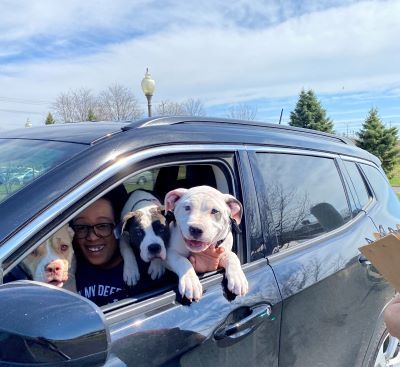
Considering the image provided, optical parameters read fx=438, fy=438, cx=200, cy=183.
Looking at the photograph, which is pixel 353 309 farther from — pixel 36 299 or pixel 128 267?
pixel 36 299

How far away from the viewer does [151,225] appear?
1979 mm

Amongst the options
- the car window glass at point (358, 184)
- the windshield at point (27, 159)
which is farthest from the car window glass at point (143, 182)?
the car window glass at point (358, 184)

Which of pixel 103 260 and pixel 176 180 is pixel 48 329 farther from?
pixel 176 180

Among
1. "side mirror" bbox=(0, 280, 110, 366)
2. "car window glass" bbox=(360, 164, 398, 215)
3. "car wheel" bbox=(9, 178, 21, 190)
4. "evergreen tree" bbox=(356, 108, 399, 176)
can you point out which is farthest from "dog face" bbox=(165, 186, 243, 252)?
"evergreen tree" bbox=(356, 108, 399, 176)

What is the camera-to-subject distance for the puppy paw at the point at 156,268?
1879 mm

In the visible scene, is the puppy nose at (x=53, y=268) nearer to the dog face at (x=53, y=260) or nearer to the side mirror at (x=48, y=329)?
the dog face at (x=53, y=260)

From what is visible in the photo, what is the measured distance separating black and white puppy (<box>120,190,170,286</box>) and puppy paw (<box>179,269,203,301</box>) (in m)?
0.19

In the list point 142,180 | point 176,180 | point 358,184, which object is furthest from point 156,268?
point 358,184

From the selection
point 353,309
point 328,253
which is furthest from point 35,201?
point 353,309

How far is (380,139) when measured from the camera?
30156 mm

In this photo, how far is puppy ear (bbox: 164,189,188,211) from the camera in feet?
6.63

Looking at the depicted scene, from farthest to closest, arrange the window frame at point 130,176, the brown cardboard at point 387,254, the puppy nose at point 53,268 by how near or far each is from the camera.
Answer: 1. the puppy nose at point 53,268
2. the window frame at point 130,176
3. the brown cardboard at point 387,254

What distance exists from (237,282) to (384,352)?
186cm

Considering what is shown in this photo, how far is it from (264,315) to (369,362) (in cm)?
134
